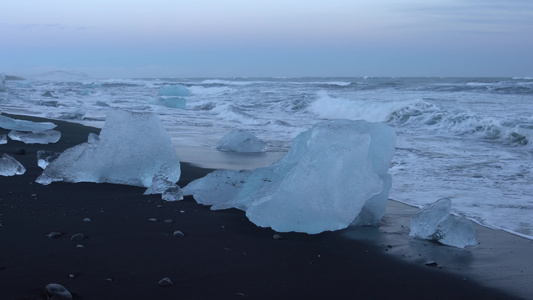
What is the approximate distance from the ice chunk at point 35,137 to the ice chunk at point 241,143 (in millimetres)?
2342

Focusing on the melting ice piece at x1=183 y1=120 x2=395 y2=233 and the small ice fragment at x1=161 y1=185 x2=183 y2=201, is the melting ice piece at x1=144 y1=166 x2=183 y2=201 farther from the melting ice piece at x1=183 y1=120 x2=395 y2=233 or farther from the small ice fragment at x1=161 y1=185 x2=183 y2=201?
the melting ice piece at x1=183 y1=120 x2=395 y2=233

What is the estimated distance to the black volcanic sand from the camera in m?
2.48

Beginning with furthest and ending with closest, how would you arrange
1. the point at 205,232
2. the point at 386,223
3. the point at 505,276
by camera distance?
the point at 386,223, the point at 205,232, the point at 505,276

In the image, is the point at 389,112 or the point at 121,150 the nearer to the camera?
the point at 121,150

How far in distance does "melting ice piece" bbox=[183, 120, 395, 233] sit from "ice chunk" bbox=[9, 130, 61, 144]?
155 inches

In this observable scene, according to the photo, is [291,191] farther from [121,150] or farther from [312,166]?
[121,150]

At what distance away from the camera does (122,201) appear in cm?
424

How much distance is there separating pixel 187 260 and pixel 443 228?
1722 millimetres

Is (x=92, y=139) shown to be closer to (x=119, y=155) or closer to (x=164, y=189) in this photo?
(x=119, y=155)

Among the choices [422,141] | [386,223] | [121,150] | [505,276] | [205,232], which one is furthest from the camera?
[422,141]

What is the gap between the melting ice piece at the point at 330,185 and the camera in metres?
3.62

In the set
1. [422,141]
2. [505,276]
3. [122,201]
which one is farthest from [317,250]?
[422,141]

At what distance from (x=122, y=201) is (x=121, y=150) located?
76 cm

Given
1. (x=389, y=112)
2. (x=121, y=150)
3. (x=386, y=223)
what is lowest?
(x=389, y=112)
